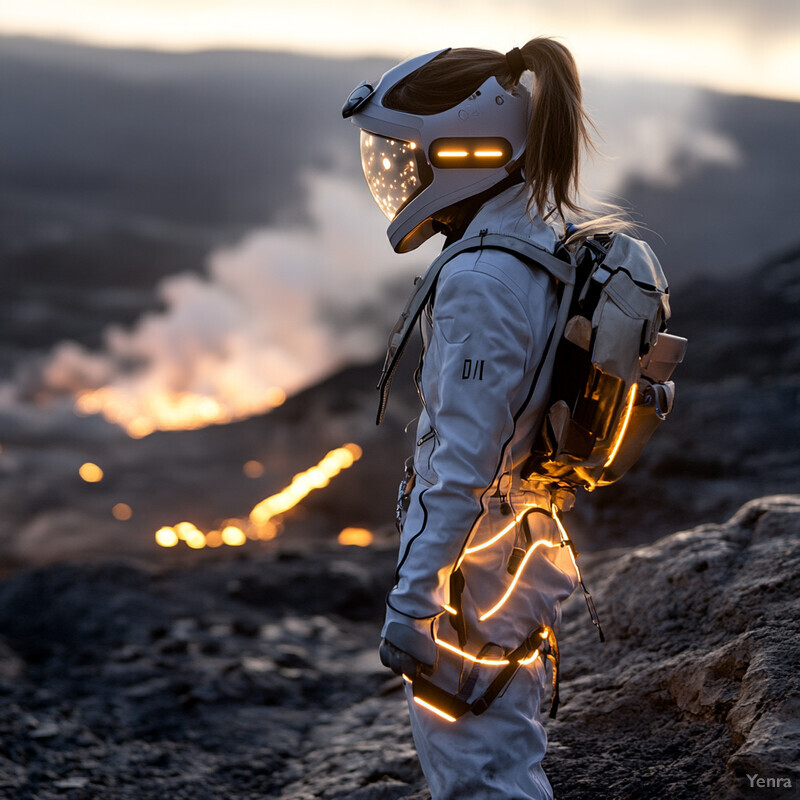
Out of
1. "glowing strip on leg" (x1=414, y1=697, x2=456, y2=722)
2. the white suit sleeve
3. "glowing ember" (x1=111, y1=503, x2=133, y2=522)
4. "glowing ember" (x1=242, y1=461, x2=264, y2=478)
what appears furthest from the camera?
"glowing ember" (x1=242, y1=461, x2=264, y2=478)

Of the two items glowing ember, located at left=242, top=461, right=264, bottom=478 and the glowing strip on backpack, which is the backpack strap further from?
glowing ember, located at left=242, top=461, right=264, bottom=478

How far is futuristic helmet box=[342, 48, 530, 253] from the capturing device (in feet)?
8.73

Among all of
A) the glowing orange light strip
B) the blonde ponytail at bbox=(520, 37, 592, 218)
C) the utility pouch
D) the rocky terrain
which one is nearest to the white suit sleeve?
the utility pouch

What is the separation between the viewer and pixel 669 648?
3977 millimetres

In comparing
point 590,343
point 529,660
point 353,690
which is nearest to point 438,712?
point 529,660

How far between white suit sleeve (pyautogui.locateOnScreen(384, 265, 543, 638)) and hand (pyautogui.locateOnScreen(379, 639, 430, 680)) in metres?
0.08

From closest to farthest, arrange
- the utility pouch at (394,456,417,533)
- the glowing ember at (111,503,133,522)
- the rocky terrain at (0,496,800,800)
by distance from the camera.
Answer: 1. the utility pouch at (394,456,417,533)
2. the rocky terrain at (0,496,800,800)
3. the glowing ember at (111,503,133,522)

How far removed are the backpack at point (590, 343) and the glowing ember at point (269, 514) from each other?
793 inches

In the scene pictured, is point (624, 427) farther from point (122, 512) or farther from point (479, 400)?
point (122, 512)

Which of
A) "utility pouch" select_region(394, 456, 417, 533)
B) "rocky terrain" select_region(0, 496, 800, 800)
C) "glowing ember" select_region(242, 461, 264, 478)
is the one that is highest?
"utility pouch" select_region(394, 456, 417, 533)

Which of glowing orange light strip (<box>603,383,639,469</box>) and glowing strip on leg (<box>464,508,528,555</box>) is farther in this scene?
glowing orange light strip (<box>603,383,639,469</box>)

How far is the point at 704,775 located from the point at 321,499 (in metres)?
25.8

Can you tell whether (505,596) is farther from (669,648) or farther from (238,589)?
(238,589)

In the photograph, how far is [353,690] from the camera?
6.16 m
